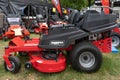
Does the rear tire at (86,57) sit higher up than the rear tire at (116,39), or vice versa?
the rear tire at (86,57)

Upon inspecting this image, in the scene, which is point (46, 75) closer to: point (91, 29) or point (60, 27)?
point (60, 27)

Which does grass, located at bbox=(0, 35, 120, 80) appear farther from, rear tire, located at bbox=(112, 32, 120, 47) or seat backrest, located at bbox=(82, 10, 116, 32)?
rear tire, located at bbox=(112, 32, 120, 47)

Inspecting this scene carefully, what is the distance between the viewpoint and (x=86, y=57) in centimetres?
470

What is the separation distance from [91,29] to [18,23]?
6421 millimetres

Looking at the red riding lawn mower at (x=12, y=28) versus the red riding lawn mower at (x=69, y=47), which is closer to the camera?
the red riding lawn mower at (x=69, y=47)

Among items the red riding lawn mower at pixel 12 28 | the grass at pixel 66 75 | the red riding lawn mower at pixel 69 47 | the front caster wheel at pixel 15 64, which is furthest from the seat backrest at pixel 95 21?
the red riding lawn mower at pixel 12 28

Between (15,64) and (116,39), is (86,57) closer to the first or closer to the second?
(15,64)

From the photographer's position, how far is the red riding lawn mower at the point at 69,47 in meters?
4.49

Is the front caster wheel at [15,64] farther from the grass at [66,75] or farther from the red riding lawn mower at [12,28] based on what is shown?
the red riding lawn mower at [12,28]

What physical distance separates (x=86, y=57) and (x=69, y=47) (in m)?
0.47

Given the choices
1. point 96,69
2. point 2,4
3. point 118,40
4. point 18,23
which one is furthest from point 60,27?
point 2,4

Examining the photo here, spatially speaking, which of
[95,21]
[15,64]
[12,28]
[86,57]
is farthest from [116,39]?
[12,28]

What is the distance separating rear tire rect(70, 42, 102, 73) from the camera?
454 centimetres

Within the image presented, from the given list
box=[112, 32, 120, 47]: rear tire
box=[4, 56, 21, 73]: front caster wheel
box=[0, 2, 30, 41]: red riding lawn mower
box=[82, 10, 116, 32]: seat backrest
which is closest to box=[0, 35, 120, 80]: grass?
box=[4, 56, 21, 73]: front caster wheel
